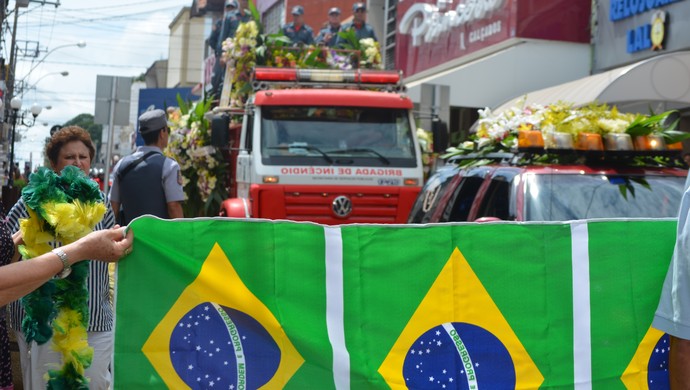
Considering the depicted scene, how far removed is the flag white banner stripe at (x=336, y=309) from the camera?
4.14 metres

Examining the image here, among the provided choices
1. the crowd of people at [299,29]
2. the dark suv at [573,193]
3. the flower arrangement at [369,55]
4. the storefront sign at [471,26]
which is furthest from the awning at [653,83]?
the dark suv at [573,193]

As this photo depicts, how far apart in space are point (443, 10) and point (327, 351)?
70.1 feet

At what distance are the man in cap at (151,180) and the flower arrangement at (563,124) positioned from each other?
8.30 feet

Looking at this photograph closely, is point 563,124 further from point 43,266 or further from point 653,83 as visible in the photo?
point 653,83

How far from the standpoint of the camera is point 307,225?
422cm

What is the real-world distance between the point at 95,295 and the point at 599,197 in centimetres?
362

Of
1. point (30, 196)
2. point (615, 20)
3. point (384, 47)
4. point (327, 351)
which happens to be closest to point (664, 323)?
point (327, 351)

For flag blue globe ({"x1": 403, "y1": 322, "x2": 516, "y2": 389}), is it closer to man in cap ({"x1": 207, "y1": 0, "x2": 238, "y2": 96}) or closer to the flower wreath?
the flower wreath

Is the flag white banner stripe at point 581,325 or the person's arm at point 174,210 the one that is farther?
the person's arm at point 174,210

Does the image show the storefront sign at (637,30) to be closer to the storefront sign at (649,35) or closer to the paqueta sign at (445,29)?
the storefront sign at (649,35)

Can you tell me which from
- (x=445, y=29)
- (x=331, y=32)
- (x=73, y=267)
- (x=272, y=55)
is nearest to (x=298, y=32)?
(x=331, y=32)

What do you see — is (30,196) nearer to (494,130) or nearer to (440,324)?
(440,324)

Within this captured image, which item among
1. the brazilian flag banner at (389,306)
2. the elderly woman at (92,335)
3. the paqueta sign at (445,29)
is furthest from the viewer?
the paqueta sign at (445,29)

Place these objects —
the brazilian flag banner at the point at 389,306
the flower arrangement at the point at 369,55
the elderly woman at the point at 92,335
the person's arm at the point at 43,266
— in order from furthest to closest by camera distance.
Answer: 1. the flower arrangement at the point at 369,55
2. the elderly woman at the point at 92,335
3. the brazilian flag banner at the point at 389,306
4. the person's arm at the point at 43,266
